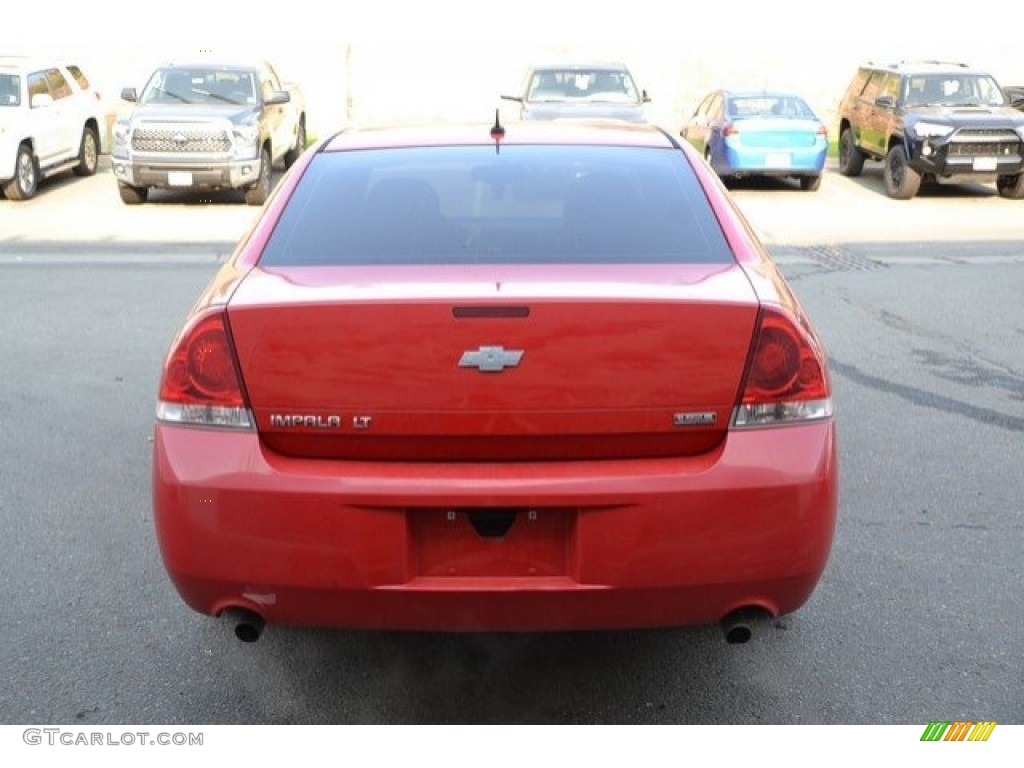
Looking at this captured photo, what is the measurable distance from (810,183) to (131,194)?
964 cm

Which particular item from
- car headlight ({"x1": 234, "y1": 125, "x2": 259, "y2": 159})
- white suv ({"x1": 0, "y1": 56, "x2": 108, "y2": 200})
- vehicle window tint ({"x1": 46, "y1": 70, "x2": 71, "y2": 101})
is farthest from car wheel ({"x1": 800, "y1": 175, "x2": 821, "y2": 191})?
vehicle window tint ({"x1": 46, "y1": 70, "x2": 71, "y2": 101})

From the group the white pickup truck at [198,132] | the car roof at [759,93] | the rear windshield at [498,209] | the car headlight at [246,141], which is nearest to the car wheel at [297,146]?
the white pickup truck at [198,132]

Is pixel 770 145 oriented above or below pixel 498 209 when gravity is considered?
below

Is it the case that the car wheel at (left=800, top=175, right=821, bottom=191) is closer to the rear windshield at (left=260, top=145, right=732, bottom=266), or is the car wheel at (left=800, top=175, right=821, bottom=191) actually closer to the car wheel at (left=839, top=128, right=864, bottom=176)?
the car wheel at (left=839, top=128, right=864, bottom=176)

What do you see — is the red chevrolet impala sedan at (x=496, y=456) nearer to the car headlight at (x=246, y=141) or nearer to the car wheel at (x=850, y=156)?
the car headlight at (x=246, y=141)

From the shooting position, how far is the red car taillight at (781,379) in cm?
339

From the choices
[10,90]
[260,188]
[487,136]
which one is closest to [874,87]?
[260,188]

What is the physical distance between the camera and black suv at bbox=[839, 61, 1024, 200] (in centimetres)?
1778

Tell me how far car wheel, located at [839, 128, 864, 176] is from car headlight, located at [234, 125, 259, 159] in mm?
9656

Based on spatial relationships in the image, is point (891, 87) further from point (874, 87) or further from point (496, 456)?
point (496, 456)

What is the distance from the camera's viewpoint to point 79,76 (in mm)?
20719

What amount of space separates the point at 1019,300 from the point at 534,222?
7511mm

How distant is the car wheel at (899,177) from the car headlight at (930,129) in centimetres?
37

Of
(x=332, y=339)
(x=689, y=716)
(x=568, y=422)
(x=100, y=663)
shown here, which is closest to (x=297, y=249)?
(x=332, y=339)
